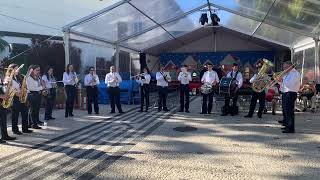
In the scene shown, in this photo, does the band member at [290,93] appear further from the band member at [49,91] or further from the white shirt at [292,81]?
the band member at [49,91]

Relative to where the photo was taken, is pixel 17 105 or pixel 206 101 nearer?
pixel 17 105

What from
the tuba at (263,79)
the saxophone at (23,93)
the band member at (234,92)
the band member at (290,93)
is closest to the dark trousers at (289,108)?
the band member at (290,93)

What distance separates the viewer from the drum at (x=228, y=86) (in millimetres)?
12969

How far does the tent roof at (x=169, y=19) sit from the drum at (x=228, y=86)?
3123 mm

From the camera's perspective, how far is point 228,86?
42.5ft

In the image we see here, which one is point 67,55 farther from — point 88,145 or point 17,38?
point 17,38

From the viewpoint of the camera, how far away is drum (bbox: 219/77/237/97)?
42.5ft

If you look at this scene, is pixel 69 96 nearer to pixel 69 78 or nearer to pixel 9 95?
pixel 69 78

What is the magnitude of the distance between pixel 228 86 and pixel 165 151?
18.4 feet

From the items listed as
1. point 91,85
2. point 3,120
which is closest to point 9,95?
point 3,120

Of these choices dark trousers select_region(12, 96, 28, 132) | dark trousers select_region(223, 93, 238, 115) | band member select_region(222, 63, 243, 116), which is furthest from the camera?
dark trousers select_region(223, 93, 238, 115)

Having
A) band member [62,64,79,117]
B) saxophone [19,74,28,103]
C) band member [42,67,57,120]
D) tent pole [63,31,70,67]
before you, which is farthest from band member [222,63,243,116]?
saxophone [19,74,28,103]

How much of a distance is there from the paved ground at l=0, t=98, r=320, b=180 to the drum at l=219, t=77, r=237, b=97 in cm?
131

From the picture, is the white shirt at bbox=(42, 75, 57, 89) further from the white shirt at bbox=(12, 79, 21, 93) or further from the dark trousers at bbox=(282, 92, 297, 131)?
the dark trousers at bbox=(282, 92, 297, 131)
